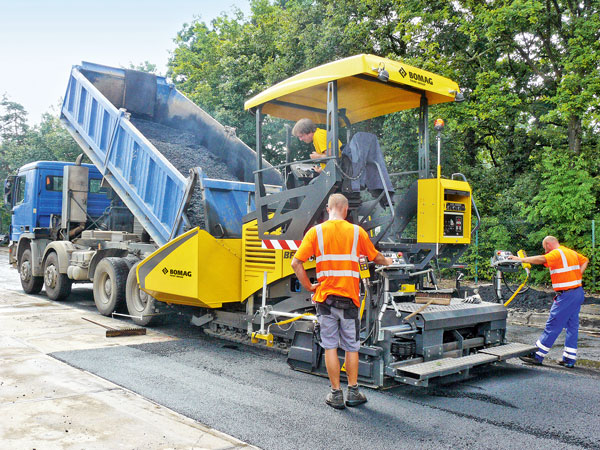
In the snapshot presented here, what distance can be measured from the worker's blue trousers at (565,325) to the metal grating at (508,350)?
16 cm

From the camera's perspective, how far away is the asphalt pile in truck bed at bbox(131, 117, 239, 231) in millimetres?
7855

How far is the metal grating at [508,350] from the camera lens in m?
5.09

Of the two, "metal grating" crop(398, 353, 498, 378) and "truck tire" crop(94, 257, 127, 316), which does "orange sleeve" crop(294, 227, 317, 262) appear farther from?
"truck tire" crop(94, 257, 127, 316)

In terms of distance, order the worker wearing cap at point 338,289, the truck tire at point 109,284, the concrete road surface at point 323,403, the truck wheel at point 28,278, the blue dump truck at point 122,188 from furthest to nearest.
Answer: the truck wheel at point 28,278 < the truck tire at point 109,284 < the blue dump truck at point 122,188 < the worker wearing cap at point 338,289 < the concrete road surface at point 323,403

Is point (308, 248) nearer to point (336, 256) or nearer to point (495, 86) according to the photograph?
point (336, 256)

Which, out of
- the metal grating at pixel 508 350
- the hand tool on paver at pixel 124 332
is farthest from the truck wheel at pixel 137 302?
the metal grating at pixel 508 350

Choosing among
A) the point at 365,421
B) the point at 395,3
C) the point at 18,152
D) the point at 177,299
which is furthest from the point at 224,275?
the point at 18,152

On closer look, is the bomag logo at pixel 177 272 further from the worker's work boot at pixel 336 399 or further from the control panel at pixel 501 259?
the control panel at pixel 501 259

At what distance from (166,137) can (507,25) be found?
8237 mm

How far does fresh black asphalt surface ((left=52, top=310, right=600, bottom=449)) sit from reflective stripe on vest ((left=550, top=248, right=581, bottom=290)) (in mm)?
895

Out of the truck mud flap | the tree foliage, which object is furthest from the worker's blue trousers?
the tree foliage

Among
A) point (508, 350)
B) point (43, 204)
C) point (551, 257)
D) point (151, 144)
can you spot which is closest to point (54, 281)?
point (43, 204)

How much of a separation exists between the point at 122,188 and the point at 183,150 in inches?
41.7

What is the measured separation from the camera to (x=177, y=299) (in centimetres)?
647
